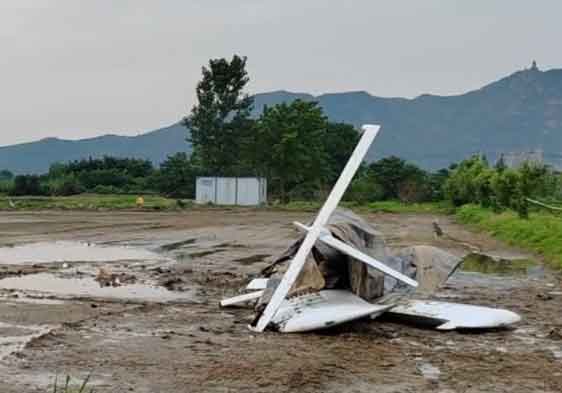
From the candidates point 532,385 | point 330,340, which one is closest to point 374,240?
point 330,340

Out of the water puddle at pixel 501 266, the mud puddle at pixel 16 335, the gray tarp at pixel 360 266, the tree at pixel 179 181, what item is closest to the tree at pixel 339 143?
the tree at pixel 179 181

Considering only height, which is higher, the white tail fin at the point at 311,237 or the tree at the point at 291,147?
the tree at the point at 291,147

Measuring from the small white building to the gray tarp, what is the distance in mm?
47125

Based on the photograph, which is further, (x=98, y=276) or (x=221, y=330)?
(x=98, y=276)

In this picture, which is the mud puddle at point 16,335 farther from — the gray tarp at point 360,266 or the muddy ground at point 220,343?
the gray tarp at point 360,266

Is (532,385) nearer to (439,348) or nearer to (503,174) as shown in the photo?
(439,348)

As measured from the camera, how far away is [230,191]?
195ft

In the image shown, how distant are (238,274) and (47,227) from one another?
1668 cm

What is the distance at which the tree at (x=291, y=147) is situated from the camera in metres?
62.3

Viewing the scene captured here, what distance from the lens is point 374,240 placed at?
11.1 m

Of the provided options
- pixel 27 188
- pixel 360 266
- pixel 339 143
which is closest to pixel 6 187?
pixel 27 188

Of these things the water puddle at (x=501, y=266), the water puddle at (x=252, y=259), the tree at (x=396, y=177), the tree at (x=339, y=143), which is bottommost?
the water puddle at (x=501, y=266)

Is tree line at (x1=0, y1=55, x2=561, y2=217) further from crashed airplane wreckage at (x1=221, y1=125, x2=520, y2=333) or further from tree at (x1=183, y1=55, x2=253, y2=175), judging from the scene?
crashed airplane wreckage at (x1=221, y1=125, x2=520, y2=333)

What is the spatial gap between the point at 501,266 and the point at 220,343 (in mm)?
11124
